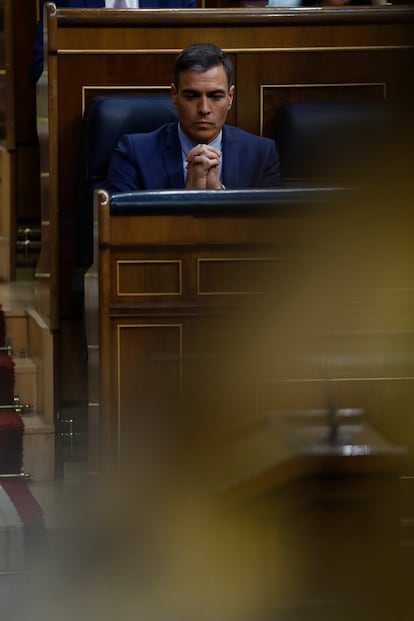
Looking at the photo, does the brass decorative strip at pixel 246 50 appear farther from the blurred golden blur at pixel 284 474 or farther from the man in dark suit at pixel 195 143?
the blurred golden blur at pixel 284 474

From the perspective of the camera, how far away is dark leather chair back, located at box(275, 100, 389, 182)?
1417 millimetres

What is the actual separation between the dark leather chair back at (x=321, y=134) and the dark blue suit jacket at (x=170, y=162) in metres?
0.09

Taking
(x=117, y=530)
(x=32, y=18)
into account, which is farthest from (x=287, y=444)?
(x=32, y=18)

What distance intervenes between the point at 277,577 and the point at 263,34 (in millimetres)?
1092

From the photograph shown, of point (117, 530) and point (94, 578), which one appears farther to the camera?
point (94, 578)

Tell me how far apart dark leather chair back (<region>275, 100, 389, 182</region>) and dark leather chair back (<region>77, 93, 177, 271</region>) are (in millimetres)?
135

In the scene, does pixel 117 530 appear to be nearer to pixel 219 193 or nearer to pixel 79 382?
pixel 219 193

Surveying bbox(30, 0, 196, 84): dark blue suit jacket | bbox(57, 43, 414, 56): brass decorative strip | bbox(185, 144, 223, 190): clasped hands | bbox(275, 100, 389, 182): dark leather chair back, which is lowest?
bbox(185, 144, 223, 190): clasped hands

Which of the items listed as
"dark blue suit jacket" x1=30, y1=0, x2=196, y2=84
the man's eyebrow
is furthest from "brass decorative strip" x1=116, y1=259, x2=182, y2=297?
"dark blue suit jacket" x1=30, y1=0, x2=196, y2=84

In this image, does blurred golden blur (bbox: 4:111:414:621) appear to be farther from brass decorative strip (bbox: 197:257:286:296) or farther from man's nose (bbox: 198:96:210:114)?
man's nose (bbox: 198:96:210:114)

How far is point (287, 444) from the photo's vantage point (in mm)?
437

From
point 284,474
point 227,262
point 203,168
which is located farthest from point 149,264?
point 284,474

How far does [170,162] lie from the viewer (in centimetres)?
132

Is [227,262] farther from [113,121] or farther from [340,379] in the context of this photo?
[113,121]
